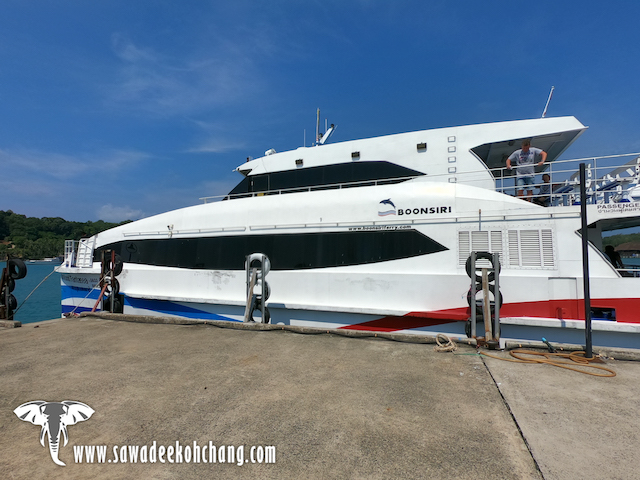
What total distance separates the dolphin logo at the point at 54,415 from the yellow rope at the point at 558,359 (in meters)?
4.21

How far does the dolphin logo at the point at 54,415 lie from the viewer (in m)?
2.45

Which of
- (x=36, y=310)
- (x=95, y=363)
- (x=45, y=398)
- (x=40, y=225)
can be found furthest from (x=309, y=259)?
(x=40, y=225)

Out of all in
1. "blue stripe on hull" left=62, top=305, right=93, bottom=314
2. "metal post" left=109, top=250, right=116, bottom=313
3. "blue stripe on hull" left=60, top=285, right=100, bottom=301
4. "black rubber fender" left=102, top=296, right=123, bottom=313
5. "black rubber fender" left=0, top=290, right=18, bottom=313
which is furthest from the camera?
"blue stripe on hull" left=62, top=305, right=93, bottom=314

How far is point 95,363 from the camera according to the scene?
384 cm

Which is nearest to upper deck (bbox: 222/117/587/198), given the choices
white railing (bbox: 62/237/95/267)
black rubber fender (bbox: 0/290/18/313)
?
white railing (bbox: 62/237/95/267)

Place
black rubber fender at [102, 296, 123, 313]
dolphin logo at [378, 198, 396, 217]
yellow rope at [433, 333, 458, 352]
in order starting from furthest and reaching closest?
black rubber fender at [102, 296, 123, 313]
dolphin logo at [378, 198, 396, 217]
yellow rope at [433, 333, 458, 352]

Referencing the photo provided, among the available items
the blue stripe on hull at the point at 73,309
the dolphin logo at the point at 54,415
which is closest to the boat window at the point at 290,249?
the blue stripe on hull at the point at 73,309

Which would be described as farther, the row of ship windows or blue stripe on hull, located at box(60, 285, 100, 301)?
blue stripe on hull, located at box(60, 285, 100, 301)

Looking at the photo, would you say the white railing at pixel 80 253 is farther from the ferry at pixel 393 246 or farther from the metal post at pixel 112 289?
the metal post at pixel 112 289

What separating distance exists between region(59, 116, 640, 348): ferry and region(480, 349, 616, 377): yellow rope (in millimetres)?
664

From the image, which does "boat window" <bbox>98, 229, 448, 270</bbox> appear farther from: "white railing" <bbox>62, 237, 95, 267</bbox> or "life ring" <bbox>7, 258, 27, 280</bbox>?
"life ring" <bbox>7, 258, 27, 280</bbox>

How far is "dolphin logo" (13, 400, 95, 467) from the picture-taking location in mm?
2447

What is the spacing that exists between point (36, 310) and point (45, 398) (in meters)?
22.8

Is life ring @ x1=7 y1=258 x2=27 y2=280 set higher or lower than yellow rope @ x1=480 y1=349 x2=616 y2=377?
higher
